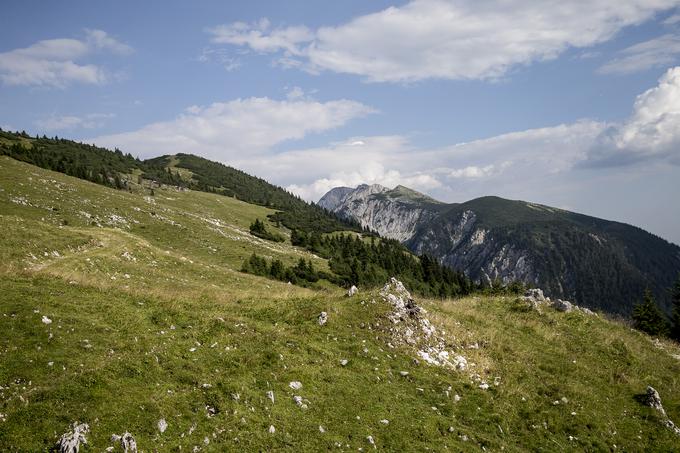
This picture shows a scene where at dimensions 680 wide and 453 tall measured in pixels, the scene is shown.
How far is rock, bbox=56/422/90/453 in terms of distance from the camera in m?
10.5

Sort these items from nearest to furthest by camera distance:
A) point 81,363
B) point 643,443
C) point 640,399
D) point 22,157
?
point 81,363 < point 643,443 < point 640,399 < point 22,157

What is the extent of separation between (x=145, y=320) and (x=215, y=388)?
6894mm

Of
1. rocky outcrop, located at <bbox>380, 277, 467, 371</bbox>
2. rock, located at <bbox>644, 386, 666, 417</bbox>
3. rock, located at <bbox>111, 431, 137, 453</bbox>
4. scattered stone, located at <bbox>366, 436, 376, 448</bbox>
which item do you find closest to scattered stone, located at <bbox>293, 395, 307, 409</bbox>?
scattered stone, located at <bbox>366, 436, 376, 448</bbox>

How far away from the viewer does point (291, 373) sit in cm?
1714

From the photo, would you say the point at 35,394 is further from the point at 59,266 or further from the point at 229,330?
the point at 59,266

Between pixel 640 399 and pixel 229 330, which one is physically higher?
pixel 229 330

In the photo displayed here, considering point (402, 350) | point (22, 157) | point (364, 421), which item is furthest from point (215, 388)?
point (22, 157)

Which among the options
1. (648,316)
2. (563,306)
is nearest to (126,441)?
(563,306)

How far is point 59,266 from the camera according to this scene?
98.3ft

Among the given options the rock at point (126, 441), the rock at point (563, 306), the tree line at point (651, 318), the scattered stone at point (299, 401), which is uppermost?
the rock at point (563, 306)

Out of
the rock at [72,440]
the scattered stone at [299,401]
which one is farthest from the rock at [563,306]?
the rock at [72,440]

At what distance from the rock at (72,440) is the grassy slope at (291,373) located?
1.09 ft

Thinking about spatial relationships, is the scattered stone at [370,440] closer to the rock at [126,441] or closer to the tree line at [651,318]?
the rock at [126,441]

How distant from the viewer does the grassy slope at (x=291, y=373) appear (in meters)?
12.7
